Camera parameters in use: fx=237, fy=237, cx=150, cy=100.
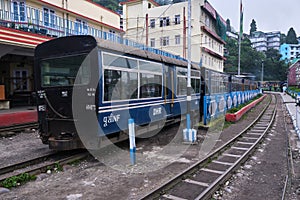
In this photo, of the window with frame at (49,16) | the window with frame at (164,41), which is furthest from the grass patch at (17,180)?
the window with frame at (164,41)

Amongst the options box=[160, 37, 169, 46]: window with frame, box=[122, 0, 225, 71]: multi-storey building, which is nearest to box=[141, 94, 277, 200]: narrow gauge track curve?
box=[122, 0, 225, 71]: multi-storey building

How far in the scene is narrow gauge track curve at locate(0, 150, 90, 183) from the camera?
17.7 feet

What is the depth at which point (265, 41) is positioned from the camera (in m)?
114

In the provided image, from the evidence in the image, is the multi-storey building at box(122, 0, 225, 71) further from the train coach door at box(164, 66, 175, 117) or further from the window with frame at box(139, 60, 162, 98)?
the window with frame at box(139, 60, 162, 98)

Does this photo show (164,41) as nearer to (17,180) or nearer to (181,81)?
(181,81)

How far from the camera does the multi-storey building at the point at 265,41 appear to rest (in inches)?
4444

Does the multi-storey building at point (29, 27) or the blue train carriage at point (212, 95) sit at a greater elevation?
the multi-storey building at point (29, 27)

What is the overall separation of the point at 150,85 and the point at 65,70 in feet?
9.79

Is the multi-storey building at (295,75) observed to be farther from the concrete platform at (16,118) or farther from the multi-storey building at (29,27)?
the concrete platform at (16,118)

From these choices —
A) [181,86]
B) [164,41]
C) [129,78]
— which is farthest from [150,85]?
[164,41]

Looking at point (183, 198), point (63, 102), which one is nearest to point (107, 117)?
point (63, 102)

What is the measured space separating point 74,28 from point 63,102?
1418 cm

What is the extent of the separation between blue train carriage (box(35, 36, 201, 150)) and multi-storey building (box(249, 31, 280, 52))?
118499mm

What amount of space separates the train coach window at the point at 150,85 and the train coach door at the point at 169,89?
0.51m
